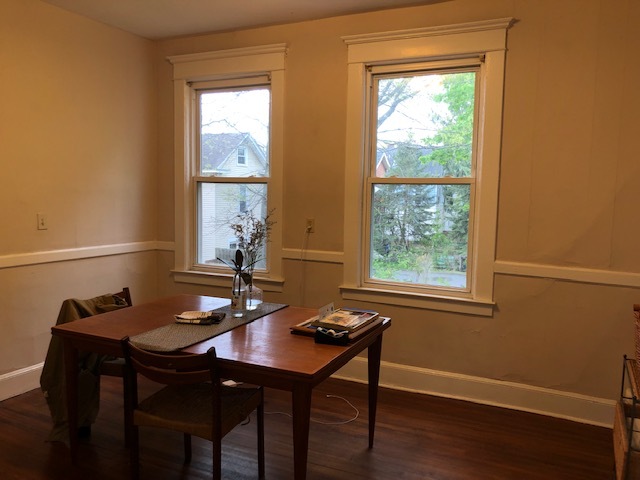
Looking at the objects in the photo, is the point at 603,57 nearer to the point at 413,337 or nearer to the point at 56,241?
the point at 413,337

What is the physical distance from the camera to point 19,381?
3.32 metres

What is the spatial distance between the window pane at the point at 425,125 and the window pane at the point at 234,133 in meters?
0.94

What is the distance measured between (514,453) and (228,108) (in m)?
3.17

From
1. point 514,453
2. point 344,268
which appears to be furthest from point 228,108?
point 514,453

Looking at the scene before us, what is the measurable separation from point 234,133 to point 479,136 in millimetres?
1914

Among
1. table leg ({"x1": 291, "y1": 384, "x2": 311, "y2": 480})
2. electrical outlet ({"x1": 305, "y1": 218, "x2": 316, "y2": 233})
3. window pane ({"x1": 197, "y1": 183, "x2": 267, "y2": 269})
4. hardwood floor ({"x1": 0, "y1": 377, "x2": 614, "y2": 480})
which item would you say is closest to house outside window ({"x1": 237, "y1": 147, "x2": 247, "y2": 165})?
window pane ({"x1": 197, "y1": 183, "x2": 267, "y2": 269})

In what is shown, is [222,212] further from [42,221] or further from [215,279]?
[42,221]

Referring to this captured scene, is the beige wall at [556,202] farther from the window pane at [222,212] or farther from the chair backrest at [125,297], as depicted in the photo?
Answer: the chair backrest at [125,297]

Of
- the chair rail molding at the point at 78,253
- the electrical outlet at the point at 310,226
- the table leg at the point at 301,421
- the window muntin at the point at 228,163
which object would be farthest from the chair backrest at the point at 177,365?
the window muntin at the point at 228,163

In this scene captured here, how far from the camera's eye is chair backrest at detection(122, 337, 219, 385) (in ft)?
6.42

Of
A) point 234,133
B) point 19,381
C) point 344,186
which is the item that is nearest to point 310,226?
point 344,186

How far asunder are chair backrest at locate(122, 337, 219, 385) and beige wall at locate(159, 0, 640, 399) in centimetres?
187

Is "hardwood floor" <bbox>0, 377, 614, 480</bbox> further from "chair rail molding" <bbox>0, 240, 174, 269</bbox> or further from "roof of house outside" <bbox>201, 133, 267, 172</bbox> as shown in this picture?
"roof of house outside" <bbox>201, 133, 267, 172</bbox>

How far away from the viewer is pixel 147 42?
4203 mm
